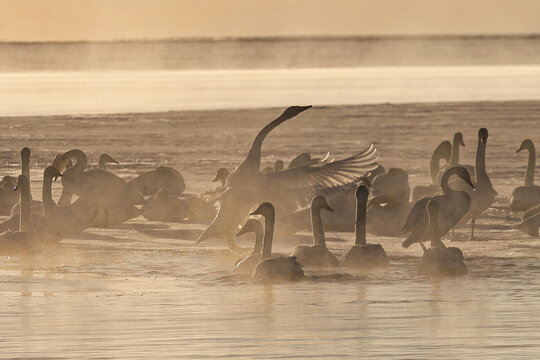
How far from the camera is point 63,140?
34.2m

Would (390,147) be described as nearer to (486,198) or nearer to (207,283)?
(486,198)

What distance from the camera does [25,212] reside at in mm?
18016

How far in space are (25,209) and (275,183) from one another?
3050 millimetres

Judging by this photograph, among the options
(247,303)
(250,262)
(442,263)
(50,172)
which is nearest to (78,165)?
(50,172)

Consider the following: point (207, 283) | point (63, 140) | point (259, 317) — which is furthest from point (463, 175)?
point (63, 140)

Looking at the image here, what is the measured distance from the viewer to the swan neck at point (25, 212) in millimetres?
17922

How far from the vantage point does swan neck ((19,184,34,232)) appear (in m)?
17.9

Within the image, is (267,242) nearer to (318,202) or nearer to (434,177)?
(318,202)

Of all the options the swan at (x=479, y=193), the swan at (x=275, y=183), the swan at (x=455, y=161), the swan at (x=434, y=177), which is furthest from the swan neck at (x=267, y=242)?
the swan at (x=455, y=161)

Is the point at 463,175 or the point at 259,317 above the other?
the point at 463,175

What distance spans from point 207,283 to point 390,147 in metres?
16.6

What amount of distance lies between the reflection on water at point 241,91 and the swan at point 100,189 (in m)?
22.4

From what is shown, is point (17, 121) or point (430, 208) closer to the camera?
point (430, 208)

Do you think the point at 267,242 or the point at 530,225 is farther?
the point at 530,225
